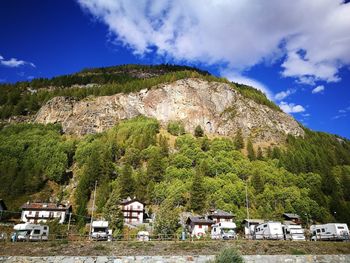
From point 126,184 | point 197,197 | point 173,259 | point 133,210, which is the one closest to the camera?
point 173,259

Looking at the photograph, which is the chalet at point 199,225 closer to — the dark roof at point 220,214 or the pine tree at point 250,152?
the dark roof at point 220,214

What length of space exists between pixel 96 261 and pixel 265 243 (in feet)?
77.1

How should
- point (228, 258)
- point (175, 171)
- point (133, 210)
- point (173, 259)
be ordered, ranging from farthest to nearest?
point (175, 171) → point (133, 210) → point (173, 259) → point (228, 258)

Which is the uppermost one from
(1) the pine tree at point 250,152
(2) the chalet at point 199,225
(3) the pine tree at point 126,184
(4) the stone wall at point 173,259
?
(1) the pine tree at point 250,152

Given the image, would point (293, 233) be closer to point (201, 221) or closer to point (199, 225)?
point (201, 221)

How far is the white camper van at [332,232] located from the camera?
176ft

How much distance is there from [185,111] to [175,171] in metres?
67.8

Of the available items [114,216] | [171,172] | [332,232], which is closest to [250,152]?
[171,172]

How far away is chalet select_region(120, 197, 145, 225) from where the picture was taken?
280 ft

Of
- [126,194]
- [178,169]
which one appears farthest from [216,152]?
[126,194]

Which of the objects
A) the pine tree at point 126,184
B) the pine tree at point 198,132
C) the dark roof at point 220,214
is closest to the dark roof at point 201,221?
the dark roof at point 220,214

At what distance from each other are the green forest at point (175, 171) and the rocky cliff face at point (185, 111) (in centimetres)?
1192

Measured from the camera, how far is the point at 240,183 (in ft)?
322

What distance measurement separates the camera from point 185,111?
16888cm
